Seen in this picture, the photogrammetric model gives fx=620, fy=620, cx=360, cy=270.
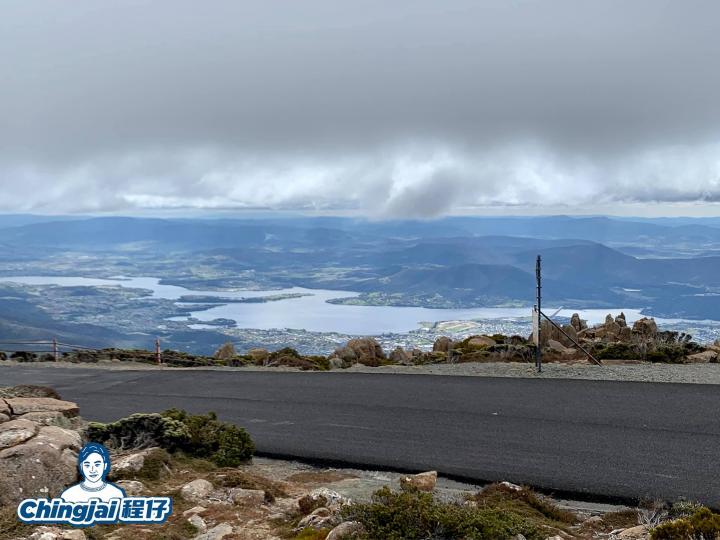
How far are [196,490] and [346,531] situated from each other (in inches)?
110

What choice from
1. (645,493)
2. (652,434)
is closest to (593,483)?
(645,493)

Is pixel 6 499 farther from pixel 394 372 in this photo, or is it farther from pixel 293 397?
pixel 394 372

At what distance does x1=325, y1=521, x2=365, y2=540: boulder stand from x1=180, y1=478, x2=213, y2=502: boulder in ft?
8.13

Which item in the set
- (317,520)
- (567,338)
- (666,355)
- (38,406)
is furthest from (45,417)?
(567,338)

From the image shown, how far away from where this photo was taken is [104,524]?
7.35 metres

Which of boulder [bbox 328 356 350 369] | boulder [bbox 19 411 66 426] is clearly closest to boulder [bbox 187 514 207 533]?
boulder [bbox 19 411 66 426]

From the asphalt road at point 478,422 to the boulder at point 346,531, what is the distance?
3727mm

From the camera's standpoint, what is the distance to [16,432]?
8711mm

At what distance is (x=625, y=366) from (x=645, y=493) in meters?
11.3

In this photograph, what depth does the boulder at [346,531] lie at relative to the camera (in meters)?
6.86

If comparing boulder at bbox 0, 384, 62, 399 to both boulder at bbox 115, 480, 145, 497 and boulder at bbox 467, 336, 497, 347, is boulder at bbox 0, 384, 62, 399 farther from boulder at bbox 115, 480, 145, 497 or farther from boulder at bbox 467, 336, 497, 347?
boulder at bbox 467, 336, 497, 347

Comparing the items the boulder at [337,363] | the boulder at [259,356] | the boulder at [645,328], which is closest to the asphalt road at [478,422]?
the boulder at [337,363]

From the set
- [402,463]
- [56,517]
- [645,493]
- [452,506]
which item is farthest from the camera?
[402,463]

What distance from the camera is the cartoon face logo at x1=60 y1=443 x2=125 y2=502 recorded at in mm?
7074
